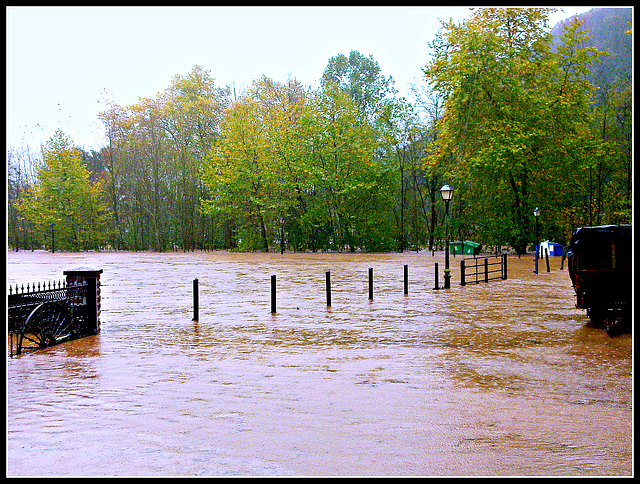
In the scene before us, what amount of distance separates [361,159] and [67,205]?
3351 centimetres

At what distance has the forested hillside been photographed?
5003 centimetres

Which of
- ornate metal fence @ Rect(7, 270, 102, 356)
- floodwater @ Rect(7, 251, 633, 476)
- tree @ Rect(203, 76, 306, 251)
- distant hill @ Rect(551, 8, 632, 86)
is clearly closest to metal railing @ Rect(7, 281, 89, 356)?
ornate metal fence @ Rect(7, 270, 102, 356)

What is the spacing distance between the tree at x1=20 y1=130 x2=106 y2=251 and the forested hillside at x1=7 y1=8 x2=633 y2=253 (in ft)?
0.57

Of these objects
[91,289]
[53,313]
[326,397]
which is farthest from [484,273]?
[326,397]

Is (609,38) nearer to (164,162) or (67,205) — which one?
(164,162)

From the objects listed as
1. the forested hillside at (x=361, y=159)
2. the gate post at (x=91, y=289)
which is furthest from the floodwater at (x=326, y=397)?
the forested hillside at (x=361, y=159)

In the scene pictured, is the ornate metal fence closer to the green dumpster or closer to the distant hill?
the green dumpster

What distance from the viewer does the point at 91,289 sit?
1323cm

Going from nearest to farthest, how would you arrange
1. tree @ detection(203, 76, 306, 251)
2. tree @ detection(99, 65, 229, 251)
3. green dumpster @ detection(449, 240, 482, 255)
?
green dumpster @ detection(449, 240, 482, 255), tree @ detection(203, 76, 306, 251), tree @ detection(99, 65, 229, 251)

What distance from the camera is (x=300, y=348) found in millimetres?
11469

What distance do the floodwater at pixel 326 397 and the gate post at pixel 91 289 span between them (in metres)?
0.32

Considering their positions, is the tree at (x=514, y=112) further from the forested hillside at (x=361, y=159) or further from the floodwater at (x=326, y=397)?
the floodwater at (x=326, y=397)

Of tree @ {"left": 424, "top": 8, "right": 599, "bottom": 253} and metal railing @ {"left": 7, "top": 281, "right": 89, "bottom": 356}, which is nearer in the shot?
metal railing @ {"left": 7, "top": 281, "right": 89, "bottom": 356}
